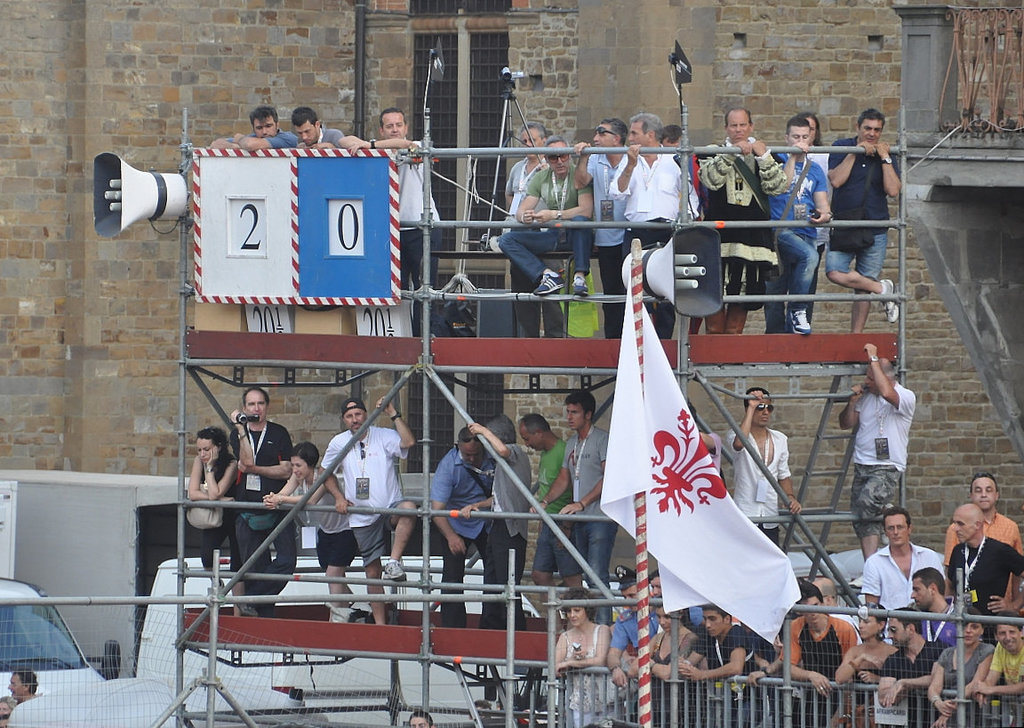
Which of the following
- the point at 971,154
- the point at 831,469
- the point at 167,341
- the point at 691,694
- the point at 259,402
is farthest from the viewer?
the point at 167,341

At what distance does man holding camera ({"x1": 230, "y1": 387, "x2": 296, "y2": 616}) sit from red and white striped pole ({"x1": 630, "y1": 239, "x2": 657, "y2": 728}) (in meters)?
3.31

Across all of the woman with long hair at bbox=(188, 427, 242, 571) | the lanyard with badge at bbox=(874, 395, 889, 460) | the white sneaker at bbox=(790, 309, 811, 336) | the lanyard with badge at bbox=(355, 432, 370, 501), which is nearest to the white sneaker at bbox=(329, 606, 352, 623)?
the woman with long hair at bbox=(188, 427, 242, 571)

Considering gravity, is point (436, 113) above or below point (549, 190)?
above

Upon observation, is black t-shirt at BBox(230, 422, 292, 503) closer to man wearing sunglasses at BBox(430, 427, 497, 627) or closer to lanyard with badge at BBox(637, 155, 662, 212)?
man wearing sunglasses at BBox(430, 427, 497, 627)

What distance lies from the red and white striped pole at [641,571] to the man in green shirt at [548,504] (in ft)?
6.29

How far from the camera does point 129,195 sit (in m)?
13.0

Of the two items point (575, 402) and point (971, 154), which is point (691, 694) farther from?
point (971, 154)

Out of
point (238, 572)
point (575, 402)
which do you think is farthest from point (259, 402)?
point (575, 402)

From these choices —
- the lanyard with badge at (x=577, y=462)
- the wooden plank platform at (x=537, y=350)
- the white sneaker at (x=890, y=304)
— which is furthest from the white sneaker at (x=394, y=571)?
the white sneaker at (x=890, y=304)

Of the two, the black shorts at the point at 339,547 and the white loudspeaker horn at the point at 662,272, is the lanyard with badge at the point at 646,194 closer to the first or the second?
the white loudspeaker horn at the point at 662,272

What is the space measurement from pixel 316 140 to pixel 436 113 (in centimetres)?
1059

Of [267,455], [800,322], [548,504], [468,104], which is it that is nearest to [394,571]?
[548,504]

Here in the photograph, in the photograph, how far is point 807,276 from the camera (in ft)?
43.7

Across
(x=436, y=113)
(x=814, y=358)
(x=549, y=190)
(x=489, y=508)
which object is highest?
(x=436, y=113)
